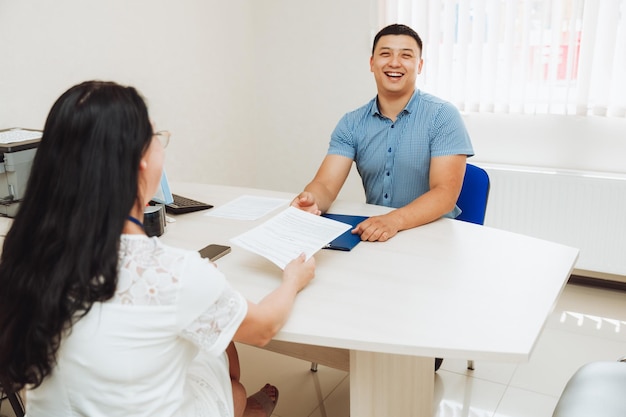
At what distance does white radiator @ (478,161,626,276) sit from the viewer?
10.0 feet

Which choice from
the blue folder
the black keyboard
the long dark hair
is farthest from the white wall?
the long dark hair

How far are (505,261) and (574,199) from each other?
1697 mm

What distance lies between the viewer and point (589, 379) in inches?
57.9

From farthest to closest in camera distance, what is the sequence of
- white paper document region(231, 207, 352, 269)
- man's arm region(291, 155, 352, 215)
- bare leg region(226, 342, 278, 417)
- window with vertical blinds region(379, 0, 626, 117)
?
window with vertical blinds region(379, 0, 626, 117) → man's arm region(291, 155, 352, 215) → bare leg region(226, 342, 278, 417) → white paper document region(231, 207, 352, 269)

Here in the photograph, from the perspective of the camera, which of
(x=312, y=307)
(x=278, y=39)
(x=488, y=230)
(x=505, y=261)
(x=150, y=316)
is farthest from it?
(x=278, y=39)

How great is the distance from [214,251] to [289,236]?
226 millimetres

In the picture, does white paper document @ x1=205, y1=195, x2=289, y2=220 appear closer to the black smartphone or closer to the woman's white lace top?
the black smartphone

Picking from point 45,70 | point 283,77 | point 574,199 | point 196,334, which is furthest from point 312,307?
point 283,77

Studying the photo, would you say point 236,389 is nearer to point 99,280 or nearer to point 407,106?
point 99,280

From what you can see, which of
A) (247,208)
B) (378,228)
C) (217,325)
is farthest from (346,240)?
(217,325)

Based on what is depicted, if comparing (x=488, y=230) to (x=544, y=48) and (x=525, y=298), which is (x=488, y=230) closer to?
(x=525, y=298)

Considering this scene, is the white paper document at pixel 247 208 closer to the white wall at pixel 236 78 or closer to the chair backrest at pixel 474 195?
the chair backrest at pixel 474 195

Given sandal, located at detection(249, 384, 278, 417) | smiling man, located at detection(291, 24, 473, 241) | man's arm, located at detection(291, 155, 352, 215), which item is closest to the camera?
sandal, located at detection(249, 384, 278, 417)

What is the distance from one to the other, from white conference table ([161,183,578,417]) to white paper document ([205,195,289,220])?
Result: 6 centimetres
